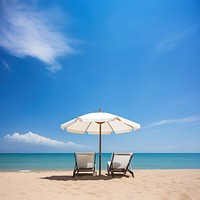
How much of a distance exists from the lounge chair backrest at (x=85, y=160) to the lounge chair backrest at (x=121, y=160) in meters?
0.63

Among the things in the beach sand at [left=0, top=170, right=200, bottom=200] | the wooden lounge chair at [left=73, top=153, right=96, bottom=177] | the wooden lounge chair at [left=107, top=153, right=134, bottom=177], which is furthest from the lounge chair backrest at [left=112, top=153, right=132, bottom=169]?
the beach sand at [left=0, top=170, right=200, bottom=200]

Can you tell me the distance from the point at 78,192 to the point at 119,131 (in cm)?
360

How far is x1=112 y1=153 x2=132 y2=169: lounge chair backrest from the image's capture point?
712 centimetres

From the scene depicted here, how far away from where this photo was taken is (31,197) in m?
4.50

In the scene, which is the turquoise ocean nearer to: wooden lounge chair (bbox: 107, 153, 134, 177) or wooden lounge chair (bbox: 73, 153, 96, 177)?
wooden lounge chair (bbox: 73, 153, 96, 177)

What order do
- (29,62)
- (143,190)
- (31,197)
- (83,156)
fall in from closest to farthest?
(31,197) < (143,190) < (83,156) < (29,62)

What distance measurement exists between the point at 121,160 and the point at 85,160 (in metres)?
1.06

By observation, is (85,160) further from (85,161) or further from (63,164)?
(63,164)

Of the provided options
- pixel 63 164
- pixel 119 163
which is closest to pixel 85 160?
pixel 119 163

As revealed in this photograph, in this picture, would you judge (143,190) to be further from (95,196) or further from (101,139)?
(101,139)

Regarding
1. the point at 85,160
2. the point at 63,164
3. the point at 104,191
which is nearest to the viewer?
the point at 104,191

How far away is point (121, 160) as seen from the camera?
7203 millimetres

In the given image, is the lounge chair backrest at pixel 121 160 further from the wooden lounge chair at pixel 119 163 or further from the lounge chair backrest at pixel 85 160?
the lounge chair backrest at pixel 85 160

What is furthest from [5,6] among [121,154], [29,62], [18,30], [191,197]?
[191,197]
